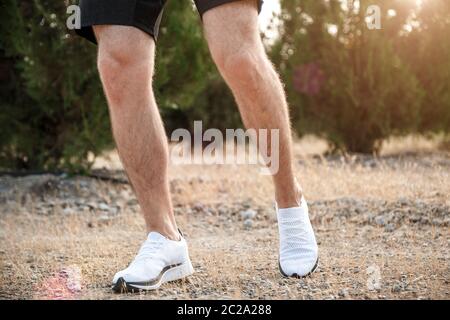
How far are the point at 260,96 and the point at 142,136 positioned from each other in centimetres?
44

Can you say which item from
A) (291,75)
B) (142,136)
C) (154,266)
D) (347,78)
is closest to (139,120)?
(142,136)

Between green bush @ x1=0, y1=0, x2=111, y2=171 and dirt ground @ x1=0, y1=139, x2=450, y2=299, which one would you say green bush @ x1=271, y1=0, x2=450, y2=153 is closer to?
dirt ground @ x1=0, y1=139, x2=450, y2=299

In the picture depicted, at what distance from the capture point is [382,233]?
3.22 metres

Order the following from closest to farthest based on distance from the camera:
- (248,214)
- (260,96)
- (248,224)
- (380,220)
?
(260,96)
(380,220)
(248,224)
(248,214)

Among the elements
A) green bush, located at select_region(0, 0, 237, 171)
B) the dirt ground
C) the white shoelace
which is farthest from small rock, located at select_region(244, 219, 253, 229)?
green bush, located at select_region(0, 0, 237, 171)

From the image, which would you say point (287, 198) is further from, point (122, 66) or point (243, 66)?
point (122, 66)

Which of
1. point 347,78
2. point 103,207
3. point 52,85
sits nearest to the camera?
point 103,207

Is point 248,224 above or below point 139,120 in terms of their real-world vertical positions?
below

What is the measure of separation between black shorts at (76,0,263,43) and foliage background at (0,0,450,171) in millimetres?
3167

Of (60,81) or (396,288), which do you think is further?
(60,81)

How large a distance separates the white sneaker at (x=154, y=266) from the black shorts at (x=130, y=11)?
2.41 ft

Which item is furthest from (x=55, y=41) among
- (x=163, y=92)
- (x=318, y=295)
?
(x=318, y=295)

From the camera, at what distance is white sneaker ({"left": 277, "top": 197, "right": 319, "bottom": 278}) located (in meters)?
2.22

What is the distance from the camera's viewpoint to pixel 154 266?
214cm
